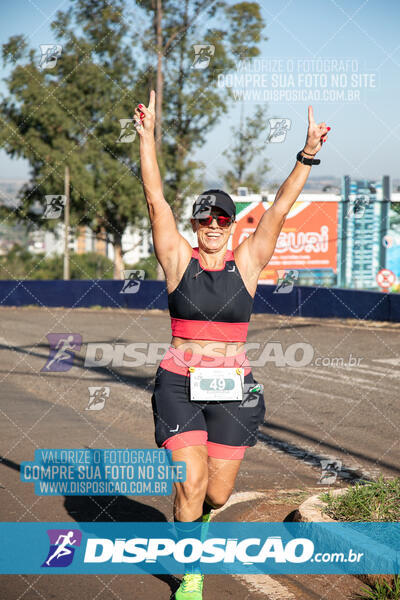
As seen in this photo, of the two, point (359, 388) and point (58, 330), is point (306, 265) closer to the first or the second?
point (58, 330)

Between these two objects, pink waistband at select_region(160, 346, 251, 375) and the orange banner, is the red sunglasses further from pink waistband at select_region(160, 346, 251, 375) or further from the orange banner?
the orange banner

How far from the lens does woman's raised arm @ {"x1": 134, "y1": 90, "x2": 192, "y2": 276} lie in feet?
14.3

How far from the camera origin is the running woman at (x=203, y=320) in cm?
432

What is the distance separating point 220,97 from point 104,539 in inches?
1333

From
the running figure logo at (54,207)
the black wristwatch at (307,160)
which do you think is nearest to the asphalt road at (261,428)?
the black wristwatch at (307,160)

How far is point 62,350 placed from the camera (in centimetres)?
1681

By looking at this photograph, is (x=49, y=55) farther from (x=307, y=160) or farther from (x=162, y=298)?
(x=162, y=298)

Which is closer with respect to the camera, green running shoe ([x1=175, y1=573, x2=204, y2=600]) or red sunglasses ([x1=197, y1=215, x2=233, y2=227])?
green running shoe ([x1=175, y1=573, x2=204, y2=600])

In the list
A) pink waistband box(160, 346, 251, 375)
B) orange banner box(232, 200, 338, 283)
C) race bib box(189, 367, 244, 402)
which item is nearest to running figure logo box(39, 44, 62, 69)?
pink waistband box(160, 346, 251, 375)

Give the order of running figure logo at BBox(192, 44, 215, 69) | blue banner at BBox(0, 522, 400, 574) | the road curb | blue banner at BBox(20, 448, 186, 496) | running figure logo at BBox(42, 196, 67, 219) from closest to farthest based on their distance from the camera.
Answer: blue banner at BBox(0, 522, 400, 574) → the road curb → blue banner at BBox(20, 448, 186, 496) → running figure logo at BBox(192, 44, 215, 69) → running figure logo at BBox(42, 196, 67, 219)

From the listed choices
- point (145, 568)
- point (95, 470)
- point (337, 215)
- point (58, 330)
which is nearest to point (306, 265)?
point (337, 215)

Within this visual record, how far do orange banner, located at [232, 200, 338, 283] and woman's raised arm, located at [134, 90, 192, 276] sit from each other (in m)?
30.9

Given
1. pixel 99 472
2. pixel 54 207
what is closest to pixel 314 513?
pixel 99 472

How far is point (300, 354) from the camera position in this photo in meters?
16.7
